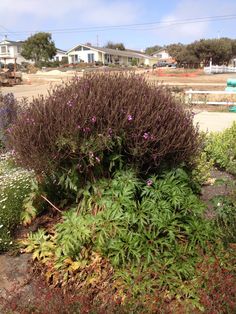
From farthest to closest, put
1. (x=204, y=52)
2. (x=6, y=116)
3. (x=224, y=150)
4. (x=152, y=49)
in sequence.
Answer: (x=152, y=49), (x=204, y=52), (x=6, y=116), (x=224, y=150)

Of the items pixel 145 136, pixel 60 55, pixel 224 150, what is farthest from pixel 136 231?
pixel 60 55

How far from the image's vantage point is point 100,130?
363cm

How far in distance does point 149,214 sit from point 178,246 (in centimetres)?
36

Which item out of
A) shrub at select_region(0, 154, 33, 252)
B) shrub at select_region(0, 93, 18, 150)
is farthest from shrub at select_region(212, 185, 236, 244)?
shrub at select_region(0, 93, 18, 150)

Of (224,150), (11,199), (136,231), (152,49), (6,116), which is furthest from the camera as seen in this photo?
(152,49)

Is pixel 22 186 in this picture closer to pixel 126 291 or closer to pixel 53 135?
pixel 53 135

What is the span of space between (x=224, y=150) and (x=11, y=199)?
367 cm

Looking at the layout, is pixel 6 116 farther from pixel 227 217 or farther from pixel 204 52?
pixel 204 52

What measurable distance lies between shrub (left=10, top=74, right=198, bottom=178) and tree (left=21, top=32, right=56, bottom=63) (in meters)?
90.5

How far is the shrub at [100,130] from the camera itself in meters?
3.59

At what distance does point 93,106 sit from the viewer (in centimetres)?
364

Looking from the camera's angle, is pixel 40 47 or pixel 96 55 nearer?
pixel 40 47

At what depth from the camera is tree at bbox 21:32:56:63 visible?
90.0m

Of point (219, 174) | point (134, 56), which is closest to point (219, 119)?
point (219, 174)
